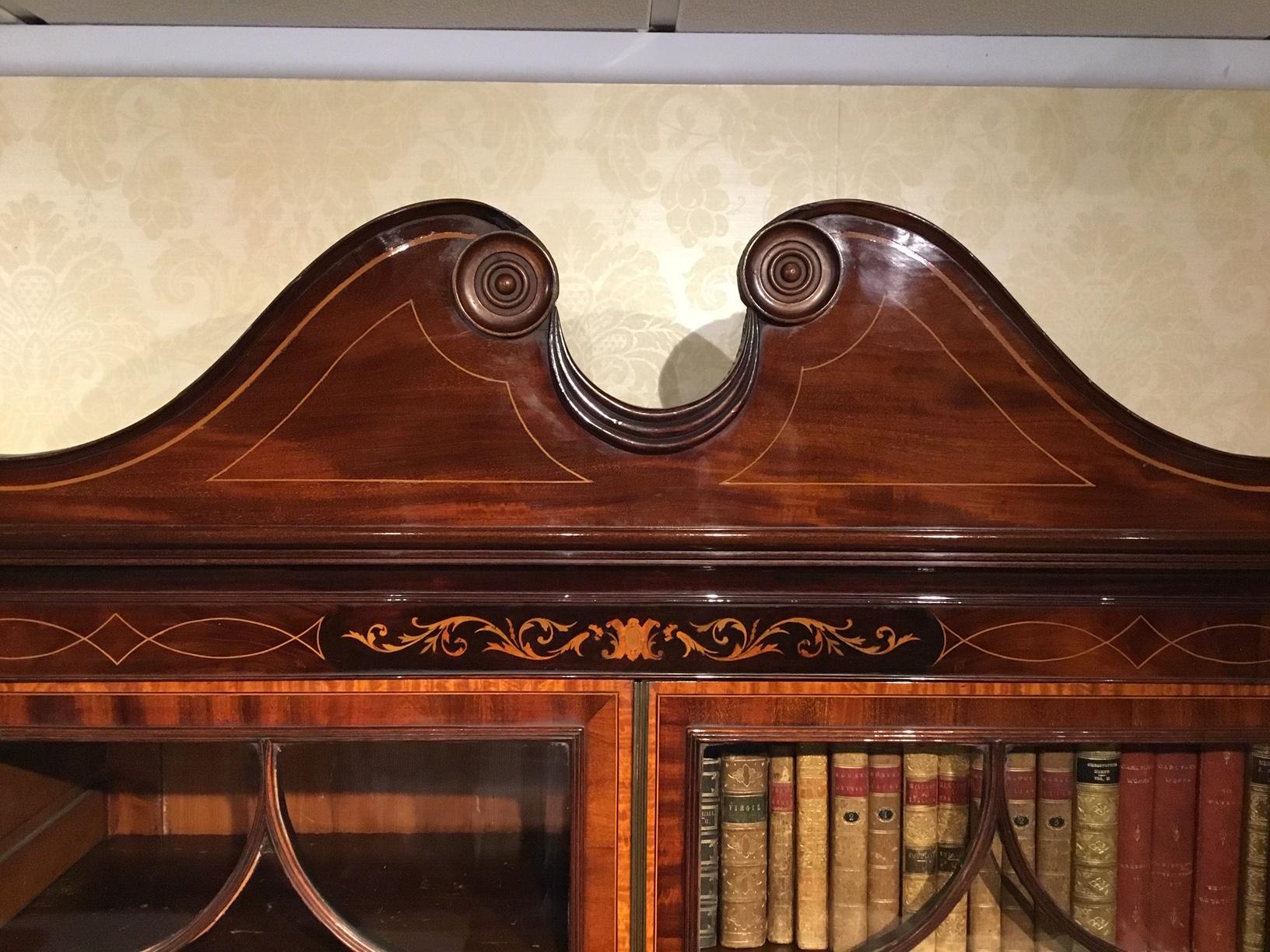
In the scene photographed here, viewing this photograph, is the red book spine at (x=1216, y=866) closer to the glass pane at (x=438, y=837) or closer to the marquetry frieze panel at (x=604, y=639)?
the marquetry frieze panel at (x=604, y=639)

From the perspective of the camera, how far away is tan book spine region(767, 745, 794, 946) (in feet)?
2.66

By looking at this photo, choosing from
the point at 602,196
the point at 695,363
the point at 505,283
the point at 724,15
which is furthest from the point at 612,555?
the point at 724,15

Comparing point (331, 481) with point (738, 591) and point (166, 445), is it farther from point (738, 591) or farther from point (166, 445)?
point (738, 591)

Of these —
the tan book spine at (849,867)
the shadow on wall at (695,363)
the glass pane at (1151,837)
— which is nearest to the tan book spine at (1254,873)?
the glass pane at (1151,837)

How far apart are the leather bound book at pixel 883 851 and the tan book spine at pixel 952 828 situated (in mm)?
33

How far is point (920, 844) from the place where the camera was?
81 cm

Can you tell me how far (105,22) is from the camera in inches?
43.2

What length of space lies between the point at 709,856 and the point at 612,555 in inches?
10.6

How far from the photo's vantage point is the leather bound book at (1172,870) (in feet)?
2.65

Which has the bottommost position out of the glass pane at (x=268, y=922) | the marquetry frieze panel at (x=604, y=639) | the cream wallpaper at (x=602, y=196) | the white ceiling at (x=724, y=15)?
the glass pane at (x=268, y=922)

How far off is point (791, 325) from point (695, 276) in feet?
1.30

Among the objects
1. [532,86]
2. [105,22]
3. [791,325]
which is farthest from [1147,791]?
[105,22]

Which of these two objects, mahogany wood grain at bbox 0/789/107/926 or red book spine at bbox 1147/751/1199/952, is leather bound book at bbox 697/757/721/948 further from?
mahogany wood grain at bbox 0/789/107/926

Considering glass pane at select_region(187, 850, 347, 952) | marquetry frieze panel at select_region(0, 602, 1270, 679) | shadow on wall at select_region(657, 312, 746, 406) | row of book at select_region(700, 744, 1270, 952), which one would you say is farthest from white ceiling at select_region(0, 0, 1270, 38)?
glass pane at select_region(187, 850, 347, 952)
